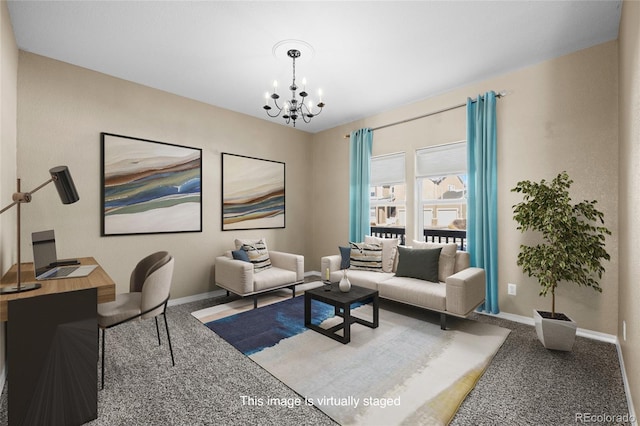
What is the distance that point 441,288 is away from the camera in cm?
321

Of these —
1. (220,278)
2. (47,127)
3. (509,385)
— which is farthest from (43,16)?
(509,385)

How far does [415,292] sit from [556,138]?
219cm

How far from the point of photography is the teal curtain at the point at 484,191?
3463mm

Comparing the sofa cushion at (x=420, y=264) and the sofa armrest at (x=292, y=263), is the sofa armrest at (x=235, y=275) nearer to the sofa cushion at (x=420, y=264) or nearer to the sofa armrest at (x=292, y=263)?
the sofa armrest at (x=292, y=263)

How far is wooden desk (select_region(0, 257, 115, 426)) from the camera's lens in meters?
1.56

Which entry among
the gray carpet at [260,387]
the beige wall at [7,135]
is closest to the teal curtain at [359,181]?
the gray carpet at [260,387]

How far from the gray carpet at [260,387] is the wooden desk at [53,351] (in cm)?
24

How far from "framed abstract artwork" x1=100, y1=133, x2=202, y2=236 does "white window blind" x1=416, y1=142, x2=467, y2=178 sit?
125 inches

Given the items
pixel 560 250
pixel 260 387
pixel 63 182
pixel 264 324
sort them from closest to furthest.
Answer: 1. pixel 63 182
2. pixel 260 387
3. pixel 560 250
4. pixel 264 324

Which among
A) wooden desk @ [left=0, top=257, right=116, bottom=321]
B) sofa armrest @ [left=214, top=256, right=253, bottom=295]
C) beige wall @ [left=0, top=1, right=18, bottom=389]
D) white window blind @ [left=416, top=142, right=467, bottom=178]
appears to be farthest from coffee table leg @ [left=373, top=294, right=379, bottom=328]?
beige wall @ [left=0, top=1, right=18, bottom=389]

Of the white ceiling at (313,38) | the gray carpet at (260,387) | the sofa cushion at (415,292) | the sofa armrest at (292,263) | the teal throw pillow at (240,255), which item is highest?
the white ceiling at (313,38)

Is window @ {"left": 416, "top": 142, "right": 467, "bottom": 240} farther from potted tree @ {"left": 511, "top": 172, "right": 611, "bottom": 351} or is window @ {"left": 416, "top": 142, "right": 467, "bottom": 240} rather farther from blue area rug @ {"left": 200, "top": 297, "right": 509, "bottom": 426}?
blue area rug @ {"left": 200, "top": 297, "right": 509, "bottom": 426}

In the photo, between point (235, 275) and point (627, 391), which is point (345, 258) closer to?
point (235, 275)

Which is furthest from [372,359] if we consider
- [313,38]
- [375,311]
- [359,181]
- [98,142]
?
[98,142]
